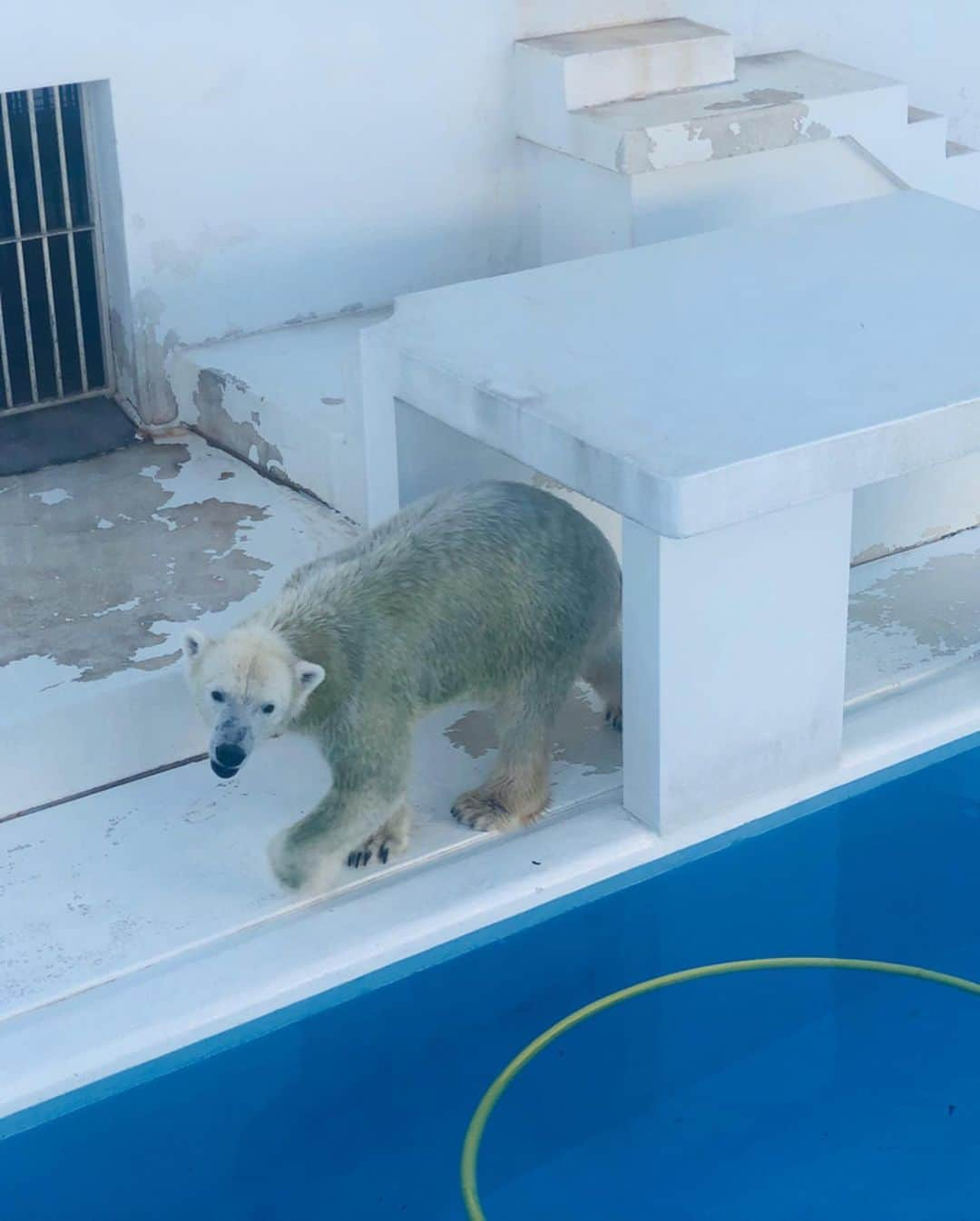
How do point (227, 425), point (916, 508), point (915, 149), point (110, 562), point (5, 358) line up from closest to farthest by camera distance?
point (110, 562)
point (916, 508)
point (227, 425)
point (5, 358)
point (915, 149)

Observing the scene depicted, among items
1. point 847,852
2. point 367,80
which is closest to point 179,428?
point 367,80

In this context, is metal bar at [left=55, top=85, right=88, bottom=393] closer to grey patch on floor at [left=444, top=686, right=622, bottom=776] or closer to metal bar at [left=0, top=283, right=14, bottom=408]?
metal bar at [left=0, top=283, right=14, bottom=408]

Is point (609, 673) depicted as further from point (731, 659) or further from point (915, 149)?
point (915, 149)

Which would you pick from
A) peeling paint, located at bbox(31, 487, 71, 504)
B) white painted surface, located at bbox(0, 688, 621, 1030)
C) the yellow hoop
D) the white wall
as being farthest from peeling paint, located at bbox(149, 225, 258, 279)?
the yellow hoop

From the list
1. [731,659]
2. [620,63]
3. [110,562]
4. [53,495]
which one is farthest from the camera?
[620,63]

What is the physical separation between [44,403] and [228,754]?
241 cm

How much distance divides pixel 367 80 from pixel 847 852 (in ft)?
8.78

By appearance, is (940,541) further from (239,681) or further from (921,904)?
(239,681)

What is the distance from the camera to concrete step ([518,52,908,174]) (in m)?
4.87

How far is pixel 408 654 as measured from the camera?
3166mm

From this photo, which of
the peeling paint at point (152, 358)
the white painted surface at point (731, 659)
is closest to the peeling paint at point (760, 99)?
the peeling paint at point (152, 358)

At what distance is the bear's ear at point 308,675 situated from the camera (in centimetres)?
297

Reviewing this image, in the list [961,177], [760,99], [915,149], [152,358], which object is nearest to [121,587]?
[152,358]

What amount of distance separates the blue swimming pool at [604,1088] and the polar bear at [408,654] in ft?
0.93
